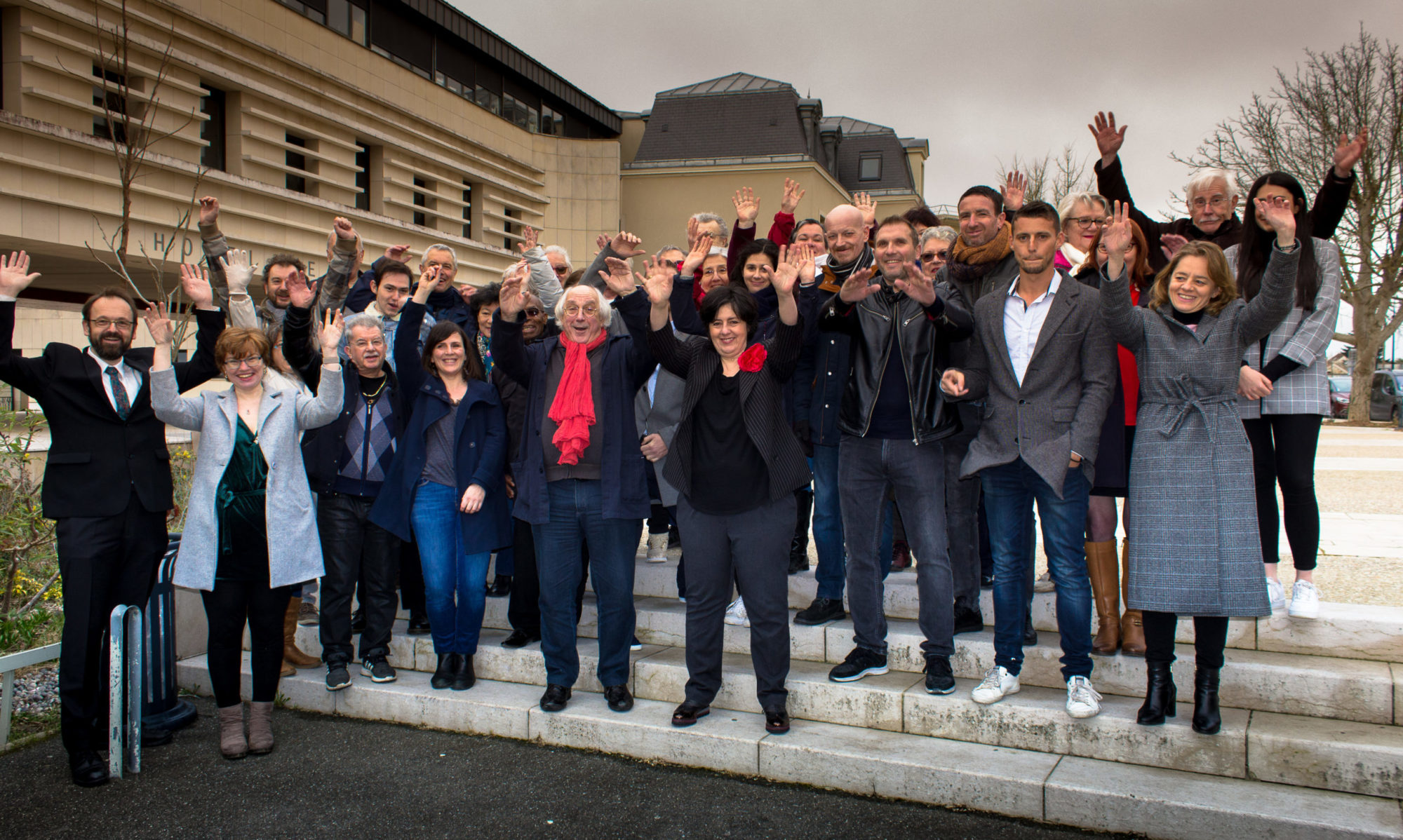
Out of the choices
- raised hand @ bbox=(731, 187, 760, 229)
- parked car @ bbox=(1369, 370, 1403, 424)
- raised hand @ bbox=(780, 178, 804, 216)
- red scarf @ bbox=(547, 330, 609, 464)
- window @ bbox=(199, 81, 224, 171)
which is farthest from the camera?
parked car @ bbox=(1369, 370, 1403, 424)

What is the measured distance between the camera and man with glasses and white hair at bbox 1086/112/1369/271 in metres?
4.14

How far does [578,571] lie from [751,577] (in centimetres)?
95

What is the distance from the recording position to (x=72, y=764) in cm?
405

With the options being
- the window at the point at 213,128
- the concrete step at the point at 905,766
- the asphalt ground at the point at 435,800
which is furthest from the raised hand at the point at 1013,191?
the window at the point at 213,128

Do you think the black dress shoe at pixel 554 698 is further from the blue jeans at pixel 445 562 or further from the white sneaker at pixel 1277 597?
the white sneaker at pixel 1277 597

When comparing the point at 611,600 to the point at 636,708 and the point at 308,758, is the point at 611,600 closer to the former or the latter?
the point at 636,708

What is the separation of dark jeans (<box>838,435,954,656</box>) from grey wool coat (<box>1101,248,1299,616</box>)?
0.79m

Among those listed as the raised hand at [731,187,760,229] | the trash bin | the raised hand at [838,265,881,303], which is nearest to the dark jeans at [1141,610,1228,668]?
the raised hand at [838,265,881,303]

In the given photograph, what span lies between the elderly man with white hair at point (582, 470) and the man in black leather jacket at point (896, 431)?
1008mm

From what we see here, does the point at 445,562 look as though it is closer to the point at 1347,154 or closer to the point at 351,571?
the point at 351,571

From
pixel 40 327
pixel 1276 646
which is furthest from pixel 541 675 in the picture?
pixel 40 327

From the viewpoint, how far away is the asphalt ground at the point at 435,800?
3486 mm

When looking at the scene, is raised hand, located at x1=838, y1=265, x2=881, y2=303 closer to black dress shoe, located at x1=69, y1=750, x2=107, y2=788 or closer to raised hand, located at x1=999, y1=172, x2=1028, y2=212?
raised hand, located at x1=999, y1=172, x2=1028, y2=212

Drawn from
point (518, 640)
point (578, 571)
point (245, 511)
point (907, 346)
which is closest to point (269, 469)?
point (245, 511)
